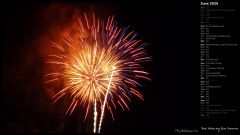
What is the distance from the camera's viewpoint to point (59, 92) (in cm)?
314

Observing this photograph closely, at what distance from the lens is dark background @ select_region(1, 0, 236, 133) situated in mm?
3148

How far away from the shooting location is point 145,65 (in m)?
3.17

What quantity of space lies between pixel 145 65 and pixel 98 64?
0.35m

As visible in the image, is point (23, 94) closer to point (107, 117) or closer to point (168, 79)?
point (107, 117)

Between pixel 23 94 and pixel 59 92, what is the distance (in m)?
0.27

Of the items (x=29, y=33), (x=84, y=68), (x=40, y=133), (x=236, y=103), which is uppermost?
(x=29, y=33)

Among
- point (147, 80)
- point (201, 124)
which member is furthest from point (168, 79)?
point (201, 124)

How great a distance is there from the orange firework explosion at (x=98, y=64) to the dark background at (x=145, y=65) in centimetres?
7

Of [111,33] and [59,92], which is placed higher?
[111,33]

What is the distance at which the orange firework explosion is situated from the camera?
3135mm

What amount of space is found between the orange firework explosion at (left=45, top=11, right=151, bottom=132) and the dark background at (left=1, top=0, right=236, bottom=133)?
2.8 inches

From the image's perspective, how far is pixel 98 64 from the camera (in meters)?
3.14

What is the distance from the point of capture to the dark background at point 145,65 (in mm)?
3148

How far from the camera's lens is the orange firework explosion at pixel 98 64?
3.13 metres
